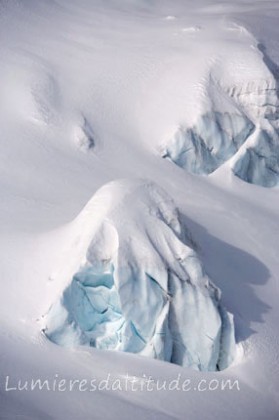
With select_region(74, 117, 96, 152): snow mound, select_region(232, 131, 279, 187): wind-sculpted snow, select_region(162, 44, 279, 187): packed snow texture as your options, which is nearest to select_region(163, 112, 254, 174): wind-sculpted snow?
select_region(162, 44, 279, 187): packed snow texture

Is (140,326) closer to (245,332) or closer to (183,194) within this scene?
(245,332)

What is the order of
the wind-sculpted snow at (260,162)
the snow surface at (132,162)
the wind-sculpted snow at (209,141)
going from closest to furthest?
the snow surface at (132,162) < the wind-sculpted snow at (209,141) < the wind-sculpted snow at (260,162)

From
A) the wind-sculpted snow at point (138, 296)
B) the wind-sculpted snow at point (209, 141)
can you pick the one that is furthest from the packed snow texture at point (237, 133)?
the wind-sculpted snow at point (138, 296)

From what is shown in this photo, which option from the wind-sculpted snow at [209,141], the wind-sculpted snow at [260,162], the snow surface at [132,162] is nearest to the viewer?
the snow surface at [132,162]

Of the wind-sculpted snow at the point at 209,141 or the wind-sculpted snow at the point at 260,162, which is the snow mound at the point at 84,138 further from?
the wind-sculpted snow at the point at 260,162

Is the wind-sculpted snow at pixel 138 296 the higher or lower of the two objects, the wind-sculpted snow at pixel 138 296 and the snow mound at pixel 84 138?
the higher

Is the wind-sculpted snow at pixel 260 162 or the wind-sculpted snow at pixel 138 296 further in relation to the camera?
the wind-sculpted snow at pixel 260 162

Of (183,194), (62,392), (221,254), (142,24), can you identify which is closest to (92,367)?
(62,392)
